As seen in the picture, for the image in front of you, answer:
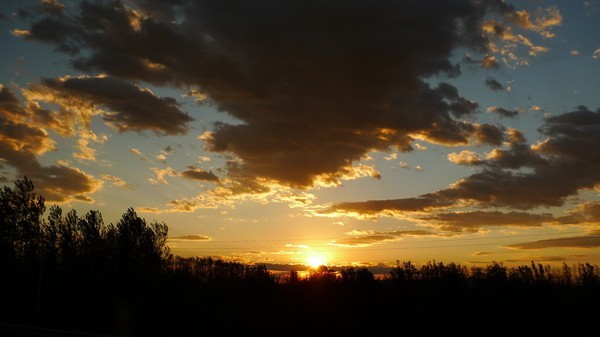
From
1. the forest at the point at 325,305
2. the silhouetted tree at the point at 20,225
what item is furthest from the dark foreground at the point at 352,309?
the silhouetted tree at the point at 20,225

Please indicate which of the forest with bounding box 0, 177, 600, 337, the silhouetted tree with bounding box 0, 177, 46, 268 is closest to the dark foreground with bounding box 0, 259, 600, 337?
the forest with bounding box 0, 177, 600, 337

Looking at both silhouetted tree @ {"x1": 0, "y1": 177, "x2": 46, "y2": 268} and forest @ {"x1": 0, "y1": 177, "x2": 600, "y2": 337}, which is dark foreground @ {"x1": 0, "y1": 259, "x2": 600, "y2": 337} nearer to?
forest @ {"x1": 0, "y1": 177, "x2": 600, "y2": 337}

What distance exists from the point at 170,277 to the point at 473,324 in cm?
3519

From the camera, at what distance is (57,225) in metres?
76.2

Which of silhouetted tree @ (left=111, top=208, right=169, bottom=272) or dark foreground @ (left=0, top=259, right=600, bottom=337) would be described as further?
silhouetted tree @ (left=111, top=208, right=169, bottom=272)

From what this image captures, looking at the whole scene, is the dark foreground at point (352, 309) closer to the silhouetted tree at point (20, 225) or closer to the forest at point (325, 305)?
the forest at point (325, 305)

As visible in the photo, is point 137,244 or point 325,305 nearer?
point 325,305

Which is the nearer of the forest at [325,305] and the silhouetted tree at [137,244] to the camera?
the forest at [325,305]

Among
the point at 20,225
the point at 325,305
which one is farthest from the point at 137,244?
the point at 325,305

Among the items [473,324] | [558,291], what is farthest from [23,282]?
[558,291]

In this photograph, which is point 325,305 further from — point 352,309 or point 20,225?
point 20,225

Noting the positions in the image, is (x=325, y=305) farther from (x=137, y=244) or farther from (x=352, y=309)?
(x=137, y=244)

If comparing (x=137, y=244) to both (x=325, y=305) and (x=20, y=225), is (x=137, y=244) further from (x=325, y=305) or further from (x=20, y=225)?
(x=325, y=305)

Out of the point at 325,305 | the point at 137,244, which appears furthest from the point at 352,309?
the point at 137,244
